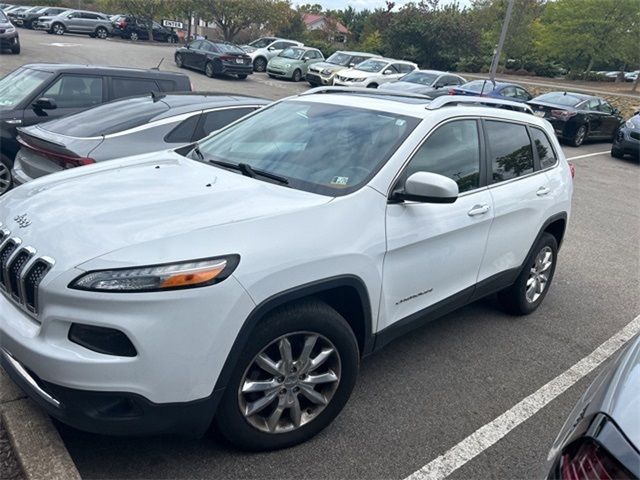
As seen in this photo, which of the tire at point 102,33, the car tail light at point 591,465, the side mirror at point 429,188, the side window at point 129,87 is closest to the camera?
the car tail light at point 591,465

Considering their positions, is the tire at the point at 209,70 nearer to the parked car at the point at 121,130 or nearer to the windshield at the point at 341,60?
the windshield at the point at 341,60

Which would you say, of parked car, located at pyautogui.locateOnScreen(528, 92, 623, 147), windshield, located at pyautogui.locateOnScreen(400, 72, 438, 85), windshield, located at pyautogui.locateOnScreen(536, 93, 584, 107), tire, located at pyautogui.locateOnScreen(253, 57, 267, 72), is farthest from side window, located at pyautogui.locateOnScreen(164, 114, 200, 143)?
tire, located at pyautogui.locateOnScreen(253, 57, 267, 72)

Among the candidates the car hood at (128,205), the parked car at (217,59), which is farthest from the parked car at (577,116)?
the car hood at (128,205)

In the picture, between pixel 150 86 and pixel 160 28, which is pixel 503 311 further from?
pixel 160 28

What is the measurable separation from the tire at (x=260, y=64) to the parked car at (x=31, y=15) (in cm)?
1808

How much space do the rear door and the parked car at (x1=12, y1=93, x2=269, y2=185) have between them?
10.1 ft

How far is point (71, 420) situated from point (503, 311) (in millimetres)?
3667

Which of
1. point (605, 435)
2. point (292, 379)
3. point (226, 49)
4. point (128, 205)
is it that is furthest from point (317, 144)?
point (226, 49)

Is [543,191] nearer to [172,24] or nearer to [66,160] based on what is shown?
[66,160]

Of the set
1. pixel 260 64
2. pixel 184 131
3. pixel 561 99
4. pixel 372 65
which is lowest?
pixel 260 64

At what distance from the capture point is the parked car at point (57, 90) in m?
6.54

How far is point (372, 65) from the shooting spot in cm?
2319

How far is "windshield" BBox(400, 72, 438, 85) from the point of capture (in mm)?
19542

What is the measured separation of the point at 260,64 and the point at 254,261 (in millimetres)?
28123
